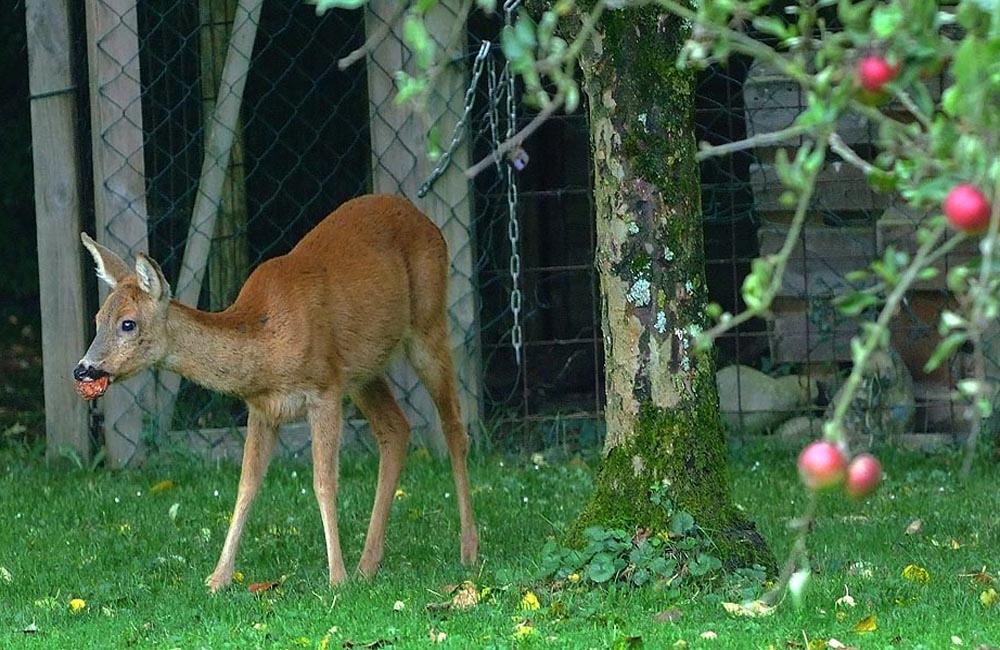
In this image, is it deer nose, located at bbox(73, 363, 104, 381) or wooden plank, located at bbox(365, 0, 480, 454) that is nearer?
deer nose, located at bbox(73, 363, 104, 381)

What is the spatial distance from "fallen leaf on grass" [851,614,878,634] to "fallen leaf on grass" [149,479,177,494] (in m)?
3.79

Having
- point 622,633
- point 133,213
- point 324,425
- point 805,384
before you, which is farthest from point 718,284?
point 622,633

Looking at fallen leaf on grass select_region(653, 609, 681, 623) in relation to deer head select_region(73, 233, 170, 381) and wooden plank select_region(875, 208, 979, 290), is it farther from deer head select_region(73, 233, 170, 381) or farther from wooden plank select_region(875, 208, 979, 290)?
wooden plank select_region(875, 208, 979, 290)

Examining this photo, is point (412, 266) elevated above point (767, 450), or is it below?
above

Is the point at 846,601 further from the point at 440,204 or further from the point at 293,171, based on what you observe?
the point at 293,171

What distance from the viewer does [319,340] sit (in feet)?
19.2

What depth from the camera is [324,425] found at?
580cm

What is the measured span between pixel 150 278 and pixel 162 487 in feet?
5.84

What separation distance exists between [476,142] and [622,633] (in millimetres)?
4306

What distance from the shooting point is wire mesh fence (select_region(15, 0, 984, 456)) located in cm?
770

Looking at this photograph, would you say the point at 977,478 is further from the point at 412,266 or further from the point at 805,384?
the point at 412,266

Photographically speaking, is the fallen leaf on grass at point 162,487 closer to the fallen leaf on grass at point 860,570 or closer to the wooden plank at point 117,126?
the wooden plank at point 117,126

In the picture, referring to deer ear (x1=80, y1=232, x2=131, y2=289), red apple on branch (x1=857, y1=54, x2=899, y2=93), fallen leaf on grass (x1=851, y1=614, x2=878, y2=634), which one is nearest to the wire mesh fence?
deer ear (x1=80, y1=232, x2=131, y2=289)

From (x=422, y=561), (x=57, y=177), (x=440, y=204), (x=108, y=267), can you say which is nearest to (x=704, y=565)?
(x=422, y=561)
